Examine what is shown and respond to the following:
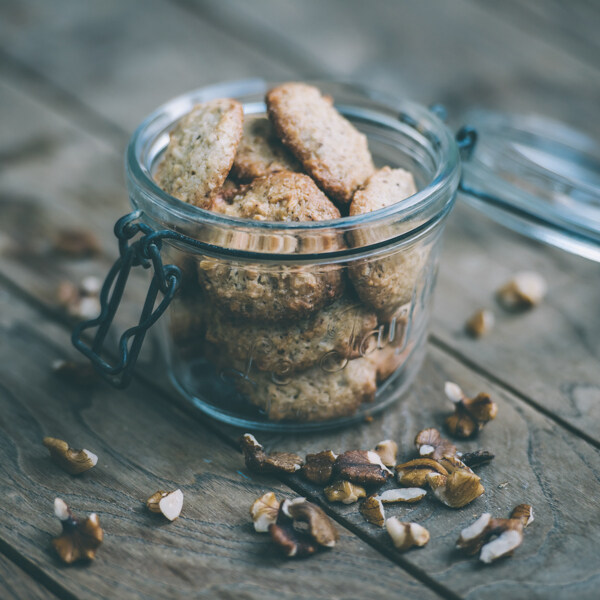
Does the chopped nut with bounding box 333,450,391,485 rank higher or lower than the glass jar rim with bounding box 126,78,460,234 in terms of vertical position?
lower

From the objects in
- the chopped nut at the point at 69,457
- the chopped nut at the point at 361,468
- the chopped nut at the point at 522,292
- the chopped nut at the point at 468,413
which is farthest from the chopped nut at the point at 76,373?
the chopped nut at the point at 522,292

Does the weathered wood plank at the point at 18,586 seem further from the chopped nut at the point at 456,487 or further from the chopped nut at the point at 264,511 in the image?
the chopped nut at the point at 456,487

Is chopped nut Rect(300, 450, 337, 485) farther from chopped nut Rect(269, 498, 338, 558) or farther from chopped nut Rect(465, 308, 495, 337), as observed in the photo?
chopped nut Rect(465, 308, 495, 337)

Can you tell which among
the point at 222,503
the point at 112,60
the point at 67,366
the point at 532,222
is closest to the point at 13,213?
the point at 67,366

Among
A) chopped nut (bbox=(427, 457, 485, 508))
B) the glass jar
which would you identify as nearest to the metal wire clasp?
the glass jar

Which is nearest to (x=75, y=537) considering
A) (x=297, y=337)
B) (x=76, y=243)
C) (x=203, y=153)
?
(x=297, y=337)

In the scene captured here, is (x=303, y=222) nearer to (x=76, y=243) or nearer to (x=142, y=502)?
(x=142, y=502)

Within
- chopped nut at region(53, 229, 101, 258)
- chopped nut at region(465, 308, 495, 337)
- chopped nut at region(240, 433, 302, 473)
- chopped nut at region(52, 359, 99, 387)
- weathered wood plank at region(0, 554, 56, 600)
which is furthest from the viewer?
chopped nut at region(53, 229, 101, 258)
